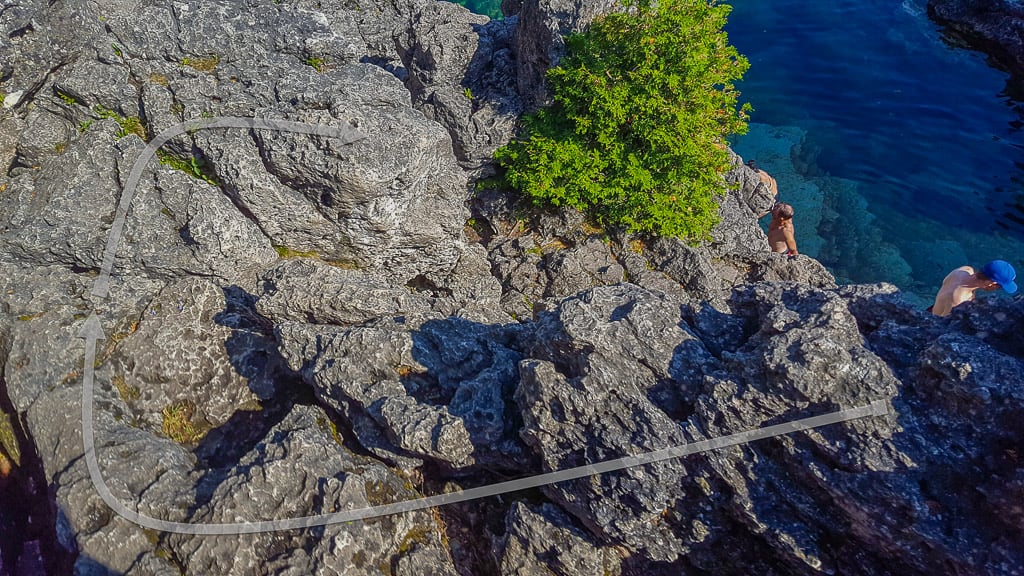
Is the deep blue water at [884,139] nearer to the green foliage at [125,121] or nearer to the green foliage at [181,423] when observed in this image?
the green foliage at [181,423]

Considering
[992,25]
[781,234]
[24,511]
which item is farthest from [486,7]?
[24,511]

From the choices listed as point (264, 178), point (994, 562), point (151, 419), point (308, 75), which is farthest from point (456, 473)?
point (308, 75)

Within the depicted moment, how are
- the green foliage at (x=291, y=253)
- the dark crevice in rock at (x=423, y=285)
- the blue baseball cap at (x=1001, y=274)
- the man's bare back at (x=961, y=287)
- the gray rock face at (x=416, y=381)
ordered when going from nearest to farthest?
1. the gray rock face at (x=416, y=381)
2. the blue baseball cap at (x=1001, y=274)
3. the man's bare back at (x=961, y=287)
4. the green foliage at (x=291, y=253)
5. the dark crevice in rock at (x=423, y=285)

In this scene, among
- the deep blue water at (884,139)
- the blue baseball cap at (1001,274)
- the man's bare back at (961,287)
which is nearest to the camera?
the blue baseball cap at (1001,274)

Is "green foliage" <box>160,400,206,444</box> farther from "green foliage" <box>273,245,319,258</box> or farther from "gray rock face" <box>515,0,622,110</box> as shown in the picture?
"gray rock face" <box>515,0,622,110</box>

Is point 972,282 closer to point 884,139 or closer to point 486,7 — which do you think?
point 884,139

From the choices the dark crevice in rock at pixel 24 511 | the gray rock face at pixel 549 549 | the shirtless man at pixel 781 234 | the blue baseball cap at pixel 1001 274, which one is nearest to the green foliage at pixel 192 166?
the dark crevice in rock at pixel 24 511
